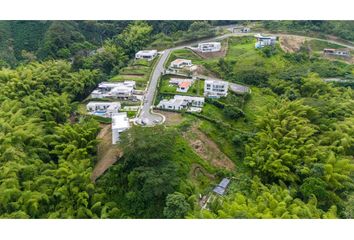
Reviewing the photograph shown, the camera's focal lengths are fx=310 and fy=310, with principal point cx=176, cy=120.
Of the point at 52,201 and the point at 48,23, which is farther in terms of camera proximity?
the point at 48,23

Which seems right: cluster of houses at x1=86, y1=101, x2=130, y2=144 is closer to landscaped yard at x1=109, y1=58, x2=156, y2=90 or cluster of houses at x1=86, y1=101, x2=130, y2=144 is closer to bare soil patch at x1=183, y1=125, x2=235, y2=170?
landscaped yard at x1=109, y1=58, x2=156, y2=90

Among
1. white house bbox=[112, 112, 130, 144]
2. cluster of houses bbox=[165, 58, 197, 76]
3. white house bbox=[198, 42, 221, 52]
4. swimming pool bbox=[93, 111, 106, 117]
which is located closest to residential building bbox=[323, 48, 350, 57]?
white house bbox=[198, 42, 221, 52]

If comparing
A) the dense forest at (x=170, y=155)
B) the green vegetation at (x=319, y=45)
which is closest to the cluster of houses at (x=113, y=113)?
the dense forest at (x=170, y=155)

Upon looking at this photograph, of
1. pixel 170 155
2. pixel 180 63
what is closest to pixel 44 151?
pixel 170 155

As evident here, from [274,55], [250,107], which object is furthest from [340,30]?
[250,107]

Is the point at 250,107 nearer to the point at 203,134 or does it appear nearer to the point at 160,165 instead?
the point at 203,134
